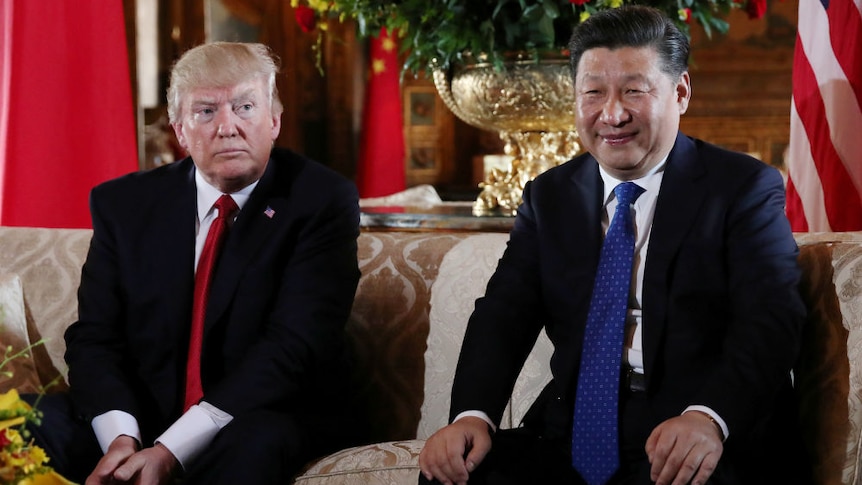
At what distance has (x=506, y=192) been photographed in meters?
2.89

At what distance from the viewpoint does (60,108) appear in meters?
3.02

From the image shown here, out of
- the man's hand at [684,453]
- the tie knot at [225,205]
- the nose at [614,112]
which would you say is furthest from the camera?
the tie knot at [225,205]

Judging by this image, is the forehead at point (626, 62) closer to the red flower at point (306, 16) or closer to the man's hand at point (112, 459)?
the man's hand at point (112, 459)

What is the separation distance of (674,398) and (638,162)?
1.34 feet

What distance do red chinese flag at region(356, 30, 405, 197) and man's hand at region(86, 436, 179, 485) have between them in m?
5.13

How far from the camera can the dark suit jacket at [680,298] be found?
1561 millimetres

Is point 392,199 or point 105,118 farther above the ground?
point 105,118

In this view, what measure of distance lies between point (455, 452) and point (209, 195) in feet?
2.74

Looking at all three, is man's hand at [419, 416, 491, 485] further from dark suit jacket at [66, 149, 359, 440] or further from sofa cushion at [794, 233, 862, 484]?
sofa cushion at [794, 233, 862, 484]

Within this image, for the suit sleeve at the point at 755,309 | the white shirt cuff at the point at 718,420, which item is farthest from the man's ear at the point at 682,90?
the white shirt cuff at the point at 718,420

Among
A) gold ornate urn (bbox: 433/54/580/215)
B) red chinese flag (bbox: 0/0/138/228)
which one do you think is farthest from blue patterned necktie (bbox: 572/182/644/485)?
red chinese flag (bbox: 0/0/138/228)

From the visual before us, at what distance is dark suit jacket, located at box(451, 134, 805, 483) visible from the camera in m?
1.56

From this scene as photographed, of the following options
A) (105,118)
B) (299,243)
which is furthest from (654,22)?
(105,118)

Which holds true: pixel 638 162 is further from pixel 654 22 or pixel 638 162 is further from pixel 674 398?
pixel 674 398
